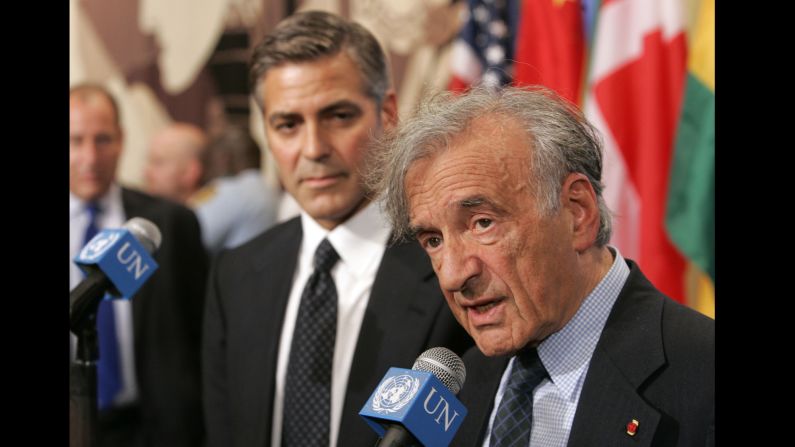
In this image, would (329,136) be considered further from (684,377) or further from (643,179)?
(643,179)

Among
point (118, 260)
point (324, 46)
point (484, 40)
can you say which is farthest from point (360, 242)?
point (484, 40)

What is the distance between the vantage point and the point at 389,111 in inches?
93.2

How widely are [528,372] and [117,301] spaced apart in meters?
2.23

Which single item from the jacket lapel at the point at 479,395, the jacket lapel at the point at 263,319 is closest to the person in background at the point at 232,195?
the jacket lapel at the point at 263,319

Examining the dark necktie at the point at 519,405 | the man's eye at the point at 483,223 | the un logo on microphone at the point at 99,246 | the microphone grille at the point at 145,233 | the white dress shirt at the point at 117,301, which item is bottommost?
the white dress shirt at the point at 117,301

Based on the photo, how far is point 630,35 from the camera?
145 inches

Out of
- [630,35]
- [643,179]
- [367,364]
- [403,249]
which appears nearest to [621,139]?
[643,179]

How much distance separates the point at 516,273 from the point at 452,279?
4.6 inches

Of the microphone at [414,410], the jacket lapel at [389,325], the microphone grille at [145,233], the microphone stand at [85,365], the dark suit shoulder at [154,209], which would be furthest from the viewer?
the dark suit shoulder at [154,209]

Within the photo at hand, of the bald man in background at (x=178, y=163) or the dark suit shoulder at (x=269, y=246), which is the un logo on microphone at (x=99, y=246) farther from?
the bald man in background at (x=178, y=163)

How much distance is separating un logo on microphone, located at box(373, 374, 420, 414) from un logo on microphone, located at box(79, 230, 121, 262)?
723 millimetres

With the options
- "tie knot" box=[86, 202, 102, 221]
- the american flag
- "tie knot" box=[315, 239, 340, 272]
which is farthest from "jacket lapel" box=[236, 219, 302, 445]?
the american flag

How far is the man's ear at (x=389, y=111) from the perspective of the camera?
2338 millimetres

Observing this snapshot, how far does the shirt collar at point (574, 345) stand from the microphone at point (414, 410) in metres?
0.28
